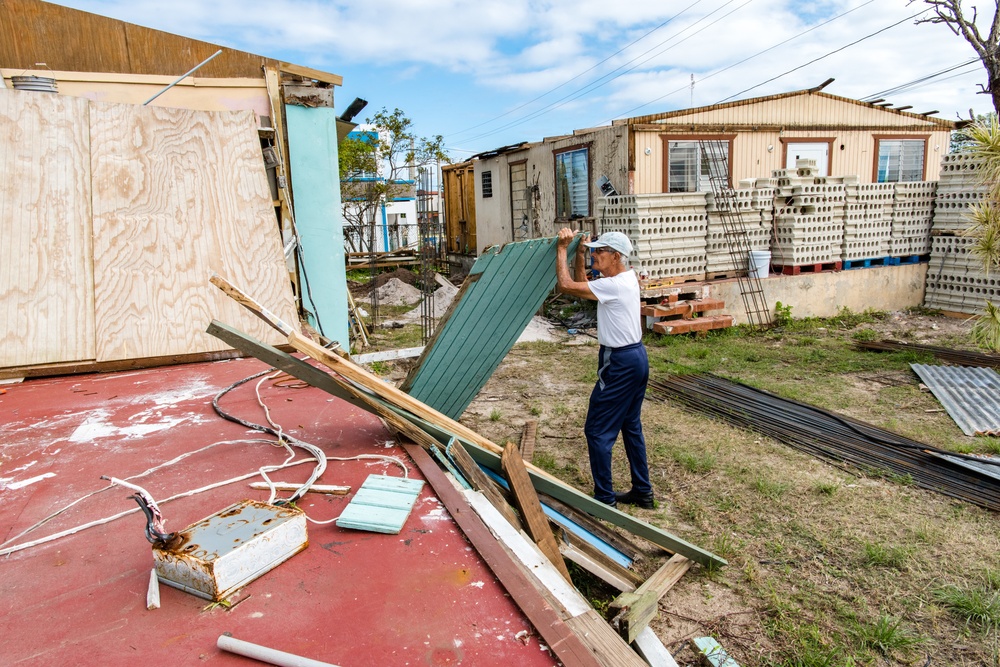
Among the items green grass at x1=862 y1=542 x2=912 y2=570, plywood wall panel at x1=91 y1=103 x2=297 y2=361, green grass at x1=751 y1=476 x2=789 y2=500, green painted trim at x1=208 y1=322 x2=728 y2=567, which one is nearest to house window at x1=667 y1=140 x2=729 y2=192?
green grass at x1=751 y1=476 x2=789 y2=500

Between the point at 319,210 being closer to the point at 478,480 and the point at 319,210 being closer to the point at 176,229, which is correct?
the point at 176,229

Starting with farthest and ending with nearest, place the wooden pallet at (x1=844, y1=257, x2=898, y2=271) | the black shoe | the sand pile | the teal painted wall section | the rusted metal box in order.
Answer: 1. the sand pile
2. the wooden pallet at (x1=844, y1=257, x2=898, y2=271)
3. the teal painted wall section
4. the black shoe
5. the rusted metal box

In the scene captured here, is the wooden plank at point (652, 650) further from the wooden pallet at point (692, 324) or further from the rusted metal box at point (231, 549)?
the wooden pallet at point (692, 324)

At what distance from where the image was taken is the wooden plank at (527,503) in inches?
117

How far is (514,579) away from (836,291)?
12.0 m

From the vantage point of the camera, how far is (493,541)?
2219 mm

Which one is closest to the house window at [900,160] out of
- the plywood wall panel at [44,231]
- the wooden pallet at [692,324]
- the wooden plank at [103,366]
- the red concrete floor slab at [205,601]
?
the wooden pallet at [692,324]

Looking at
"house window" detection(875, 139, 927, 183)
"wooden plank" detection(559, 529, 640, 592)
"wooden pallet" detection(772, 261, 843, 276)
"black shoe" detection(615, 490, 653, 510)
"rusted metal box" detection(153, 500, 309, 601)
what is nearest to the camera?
"rusted metal box" detection(153, 500, 309, 601)

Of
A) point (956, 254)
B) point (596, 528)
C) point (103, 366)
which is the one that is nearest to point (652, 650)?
point (596, 528)

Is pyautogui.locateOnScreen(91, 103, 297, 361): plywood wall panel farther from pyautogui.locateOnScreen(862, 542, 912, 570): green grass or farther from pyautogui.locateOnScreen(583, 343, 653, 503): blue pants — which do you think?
pyautogui.locateOnScreen(862, 542, 912, 570): green grass

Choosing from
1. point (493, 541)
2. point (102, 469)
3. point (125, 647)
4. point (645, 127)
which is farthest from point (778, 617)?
point (645, 127)

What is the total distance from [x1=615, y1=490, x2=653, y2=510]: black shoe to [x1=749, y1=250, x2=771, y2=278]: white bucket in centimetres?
801

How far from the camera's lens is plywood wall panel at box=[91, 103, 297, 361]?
4.45 metres

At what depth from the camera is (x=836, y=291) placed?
1196cm
